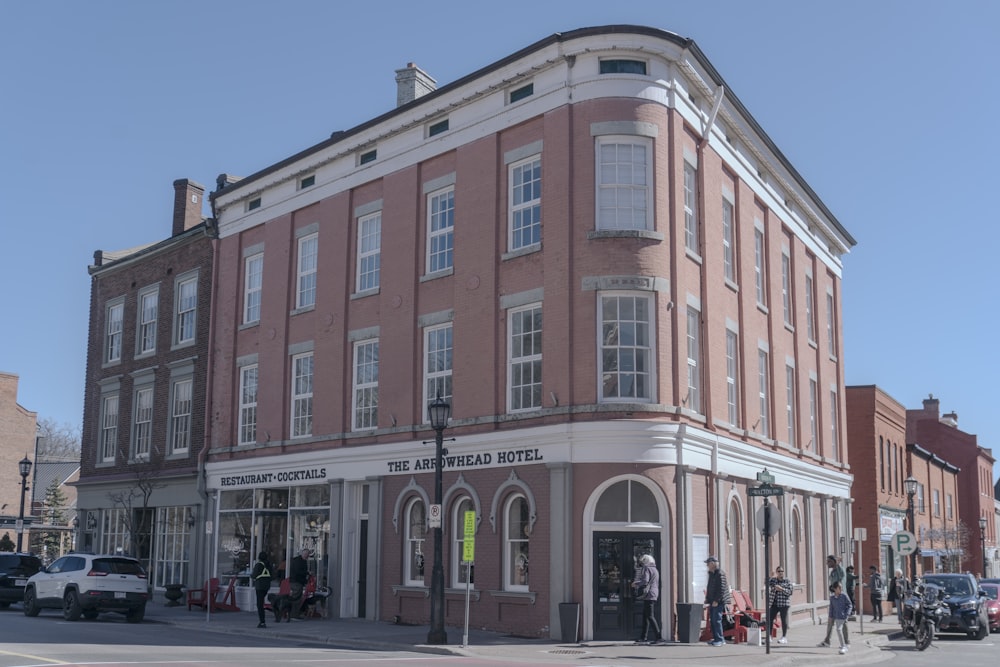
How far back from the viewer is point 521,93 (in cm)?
2383

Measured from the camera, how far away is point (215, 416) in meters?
31.5

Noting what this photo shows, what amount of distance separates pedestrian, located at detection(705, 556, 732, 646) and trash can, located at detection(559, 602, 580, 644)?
2705 millimetres

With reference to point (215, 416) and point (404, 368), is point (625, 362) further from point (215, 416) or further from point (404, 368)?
point (215, 416)

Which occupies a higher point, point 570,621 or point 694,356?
point 694,356

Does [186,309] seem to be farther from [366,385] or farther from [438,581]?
[438,581]

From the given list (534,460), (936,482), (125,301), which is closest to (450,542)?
(534,460)

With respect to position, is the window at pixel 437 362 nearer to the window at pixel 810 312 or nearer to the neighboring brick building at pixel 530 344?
the neighboring brick building at pixel 530 344

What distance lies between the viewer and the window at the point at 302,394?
28.5 meters

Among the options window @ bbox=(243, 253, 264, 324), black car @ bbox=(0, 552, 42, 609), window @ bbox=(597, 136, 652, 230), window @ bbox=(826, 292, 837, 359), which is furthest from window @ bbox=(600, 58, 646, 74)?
black car @ bbox=(0, 552, 42, 609)

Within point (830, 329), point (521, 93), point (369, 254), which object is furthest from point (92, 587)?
point (830, 329)

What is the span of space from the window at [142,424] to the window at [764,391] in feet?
64.0

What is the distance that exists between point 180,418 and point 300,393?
6.44 meters

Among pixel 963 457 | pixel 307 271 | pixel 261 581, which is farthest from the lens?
pixel 963 457

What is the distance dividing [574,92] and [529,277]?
13.5 ft
